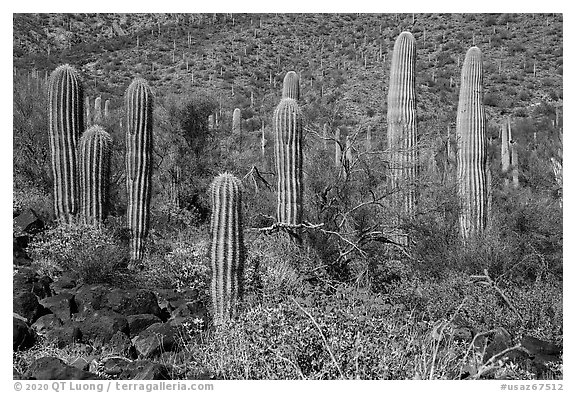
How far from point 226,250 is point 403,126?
568 cm

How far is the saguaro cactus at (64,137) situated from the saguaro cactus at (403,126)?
5.67m

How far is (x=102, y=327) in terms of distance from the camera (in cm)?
670

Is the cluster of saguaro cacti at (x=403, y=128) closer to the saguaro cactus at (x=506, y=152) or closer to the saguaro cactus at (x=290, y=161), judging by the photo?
the saguaro cactus at (x=290, y=161)

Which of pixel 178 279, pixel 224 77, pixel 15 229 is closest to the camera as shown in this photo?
pixel 178 279

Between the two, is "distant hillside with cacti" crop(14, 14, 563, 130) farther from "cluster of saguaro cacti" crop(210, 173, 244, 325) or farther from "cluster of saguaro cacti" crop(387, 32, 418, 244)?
"cluster of saguaro cacti" crop(210, 173, 244, 325)

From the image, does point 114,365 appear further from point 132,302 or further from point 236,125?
point 236,125

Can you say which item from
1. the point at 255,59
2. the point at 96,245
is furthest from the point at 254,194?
the point at 255,59

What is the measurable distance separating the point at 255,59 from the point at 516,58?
13609 millimetres

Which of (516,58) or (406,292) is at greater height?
(516,58)

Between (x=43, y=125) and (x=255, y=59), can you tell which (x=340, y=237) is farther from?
(x=255, y=59)

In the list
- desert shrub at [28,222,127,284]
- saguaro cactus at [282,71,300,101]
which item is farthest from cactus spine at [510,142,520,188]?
desert shrub at [28,222,127,284]

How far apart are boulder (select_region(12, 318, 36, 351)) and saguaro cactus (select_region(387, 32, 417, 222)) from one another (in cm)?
654

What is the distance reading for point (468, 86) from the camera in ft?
41.6
